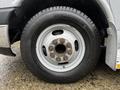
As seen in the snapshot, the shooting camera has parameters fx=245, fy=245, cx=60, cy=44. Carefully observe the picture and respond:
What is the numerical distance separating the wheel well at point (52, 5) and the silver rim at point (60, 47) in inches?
13.5

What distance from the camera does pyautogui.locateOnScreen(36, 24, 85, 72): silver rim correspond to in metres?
3.04

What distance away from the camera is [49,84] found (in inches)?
125

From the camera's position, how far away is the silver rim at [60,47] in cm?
304

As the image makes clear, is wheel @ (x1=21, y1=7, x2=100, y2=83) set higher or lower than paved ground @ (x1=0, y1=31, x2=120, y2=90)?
higher

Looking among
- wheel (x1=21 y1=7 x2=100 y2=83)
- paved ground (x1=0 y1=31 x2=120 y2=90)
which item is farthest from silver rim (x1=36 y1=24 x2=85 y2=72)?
paved ground (x1=0 y1=31 x2=120 y2=90)

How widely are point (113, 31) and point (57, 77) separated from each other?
35.4 inches

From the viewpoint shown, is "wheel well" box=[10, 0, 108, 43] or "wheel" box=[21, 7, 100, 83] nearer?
"wheel" box=[21, 7, 100, 83]

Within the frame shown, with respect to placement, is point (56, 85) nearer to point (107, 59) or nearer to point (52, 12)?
point (107, 59)

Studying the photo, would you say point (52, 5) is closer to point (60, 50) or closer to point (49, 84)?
point (60, 50)

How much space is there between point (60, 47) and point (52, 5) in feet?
1.85

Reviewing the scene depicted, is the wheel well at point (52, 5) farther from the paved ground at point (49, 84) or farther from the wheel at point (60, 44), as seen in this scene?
the paved ground at point (49, 84)

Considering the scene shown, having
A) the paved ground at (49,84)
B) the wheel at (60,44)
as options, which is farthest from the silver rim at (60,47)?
the paved ground at (49,84)

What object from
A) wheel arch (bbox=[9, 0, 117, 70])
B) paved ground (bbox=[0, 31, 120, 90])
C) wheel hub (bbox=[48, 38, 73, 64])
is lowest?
paved ground (bbox=[0, 31, 120, 90])

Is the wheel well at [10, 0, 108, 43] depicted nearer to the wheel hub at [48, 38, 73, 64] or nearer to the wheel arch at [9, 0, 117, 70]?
the wheel arch at [9, 0, 117, 70]
